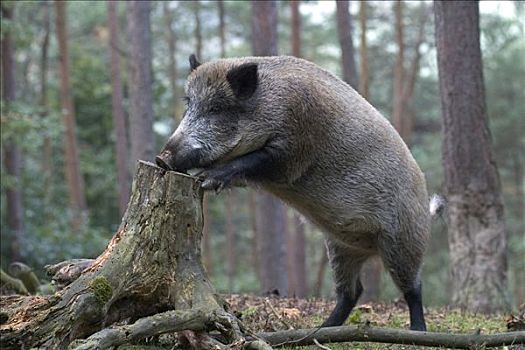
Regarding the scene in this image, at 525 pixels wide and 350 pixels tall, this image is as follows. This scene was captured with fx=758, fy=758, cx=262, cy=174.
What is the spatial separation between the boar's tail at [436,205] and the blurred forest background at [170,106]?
389 cm

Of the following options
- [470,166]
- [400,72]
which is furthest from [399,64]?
[470,166]

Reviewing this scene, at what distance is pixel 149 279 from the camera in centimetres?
471

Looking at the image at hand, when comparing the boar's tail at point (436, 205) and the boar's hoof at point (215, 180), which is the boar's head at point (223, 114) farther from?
the boar's tail at point (436, 205)

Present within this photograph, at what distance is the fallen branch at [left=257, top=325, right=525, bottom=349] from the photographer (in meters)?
4.97

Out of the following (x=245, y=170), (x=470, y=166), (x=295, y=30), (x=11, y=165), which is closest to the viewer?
(x=245, y=170)

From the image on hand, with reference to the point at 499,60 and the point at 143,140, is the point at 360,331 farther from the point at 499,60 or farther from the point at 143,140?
the point at 499,60

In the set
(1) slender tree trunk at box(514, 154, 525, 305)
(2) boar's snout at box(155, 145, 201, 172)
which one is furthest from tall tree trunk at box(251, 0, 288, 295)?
(1) slender tree trunk at box(514, 154, 525, 305)

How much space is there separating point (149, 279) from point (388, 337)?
1643 millimetres

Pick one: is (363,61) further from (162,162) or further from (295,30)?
(162,162)

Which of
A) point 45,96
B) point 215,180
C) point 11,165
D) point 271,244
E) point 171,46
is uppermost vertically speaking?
point 171,46

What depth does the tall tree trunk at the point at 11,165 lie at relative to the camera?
14.3 metres

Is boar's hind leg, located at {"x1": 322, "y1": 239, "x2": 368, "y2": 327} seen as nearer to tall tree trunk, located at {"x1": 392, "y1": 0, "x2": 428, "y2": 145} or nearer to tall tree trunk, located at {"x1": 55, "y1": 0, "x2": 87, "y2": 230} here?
tall tree trunk, located at {"x1": 392, "y1": 0, "x2": 428, "y2": 145}

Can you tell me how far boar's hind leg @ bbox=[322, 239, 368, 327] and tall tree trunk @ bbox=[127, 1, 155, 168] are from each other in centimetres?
539

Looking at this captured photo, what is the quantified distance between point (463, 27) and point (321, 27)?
63.2 ft
